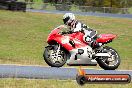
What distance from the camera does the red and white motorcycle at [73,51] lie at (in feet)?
21.2

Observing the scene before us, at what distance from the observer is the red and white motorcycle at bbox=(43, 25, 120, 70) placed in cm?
647

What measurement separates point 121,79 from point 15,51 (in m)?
15.9

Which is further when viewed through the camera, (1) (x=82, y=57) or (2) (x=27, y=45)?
(2) (x=27, y=45)

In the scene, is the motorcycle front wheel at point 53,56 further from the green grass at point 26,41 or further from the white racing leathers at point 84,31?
the green grass at point 26,41

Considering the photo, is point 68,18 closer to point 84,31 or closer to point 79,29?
point 79,29

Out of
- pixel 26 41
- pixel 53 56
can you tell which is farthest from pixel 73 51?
pixel 26 41

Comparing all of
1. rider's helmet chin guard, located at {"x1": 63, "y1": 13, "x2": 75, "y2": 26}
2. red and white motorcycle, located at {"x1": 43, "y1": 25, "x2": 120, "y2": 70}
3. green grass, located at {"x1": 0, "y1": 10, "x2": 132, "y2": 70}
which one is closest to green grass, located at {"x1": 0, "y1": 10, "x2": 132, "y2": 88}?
green grass, located at {"x1": 0, "y1": 10, "x2": 132, "y2": 70}

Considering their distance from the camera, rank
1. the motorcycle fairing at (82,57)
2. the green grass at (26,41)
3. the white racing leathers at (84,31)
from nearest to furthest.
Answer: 1. the motorcycle fairing at (82,57)
2. the white racing leathers at (84,31)
3. the green grass at (26,41)

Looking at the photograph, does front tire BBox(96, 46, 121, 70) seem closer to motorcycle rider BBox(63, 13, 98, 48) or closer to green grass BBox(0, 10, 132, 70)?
motorcycle rider BBox(63, 13, 98, 48)

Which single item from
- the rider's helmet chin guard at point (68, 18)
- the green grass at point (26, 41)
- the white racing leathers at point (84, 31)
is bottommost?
the green grass at point (26, 41)

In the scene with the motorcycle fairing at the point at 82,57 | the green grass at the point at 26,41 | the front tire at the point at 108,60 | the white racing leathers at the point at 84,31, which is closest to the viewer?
the motorcycle fairing at the point at 82,57

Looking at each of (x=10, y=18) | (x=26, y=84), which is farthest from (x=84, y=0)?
(x=26, y=84)

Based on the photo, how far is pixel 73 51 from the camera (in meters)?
6.53

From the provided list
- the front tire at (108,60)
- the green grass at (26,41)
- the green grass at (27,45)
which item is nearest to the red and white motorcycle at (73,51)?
the front tire at (108,60)
